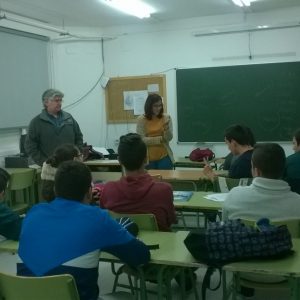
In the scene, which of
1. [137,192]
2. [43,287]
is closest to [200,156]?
[137,192]

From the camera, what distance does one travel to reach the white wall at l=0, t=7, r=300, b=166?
663 centimetres

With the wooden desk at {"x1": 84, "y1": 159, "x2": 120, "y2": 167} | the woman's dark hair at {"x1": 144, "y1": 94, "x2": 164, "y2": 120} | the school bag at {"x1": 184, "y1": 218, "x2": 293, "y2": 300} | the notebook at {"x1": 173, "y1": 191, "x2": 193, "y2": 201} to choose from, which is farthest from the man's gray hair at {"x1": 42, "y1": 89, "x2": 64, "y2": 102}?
the school bag at {"x1": 184, "y1": 218, "x2": 293, "y2": 300}

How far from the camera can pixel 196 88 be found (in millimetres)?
7117

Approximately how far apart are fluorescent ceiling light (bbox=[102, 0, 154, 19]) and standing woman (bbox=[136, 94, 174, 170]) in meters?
1.43

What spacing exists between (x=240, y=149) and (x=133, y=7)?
10.3 feet

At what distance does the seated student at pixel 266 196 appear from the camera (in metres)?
2.35

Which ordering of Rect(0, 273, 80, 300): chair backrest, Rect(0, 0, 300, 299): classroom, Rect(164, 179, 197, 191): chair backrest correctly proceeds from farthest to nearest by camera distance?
Rect(0, 0, 300, 299): classroom → Rect(164, 179, 197, 191): chair backrest → Rect(0, 273, 80, 300): chair backrest

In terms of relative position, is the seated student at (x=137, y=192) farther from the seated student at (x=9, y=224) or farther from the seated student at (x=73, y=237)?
the seated student at (x=73, y=237)

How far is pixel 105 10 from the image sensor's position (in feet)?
20.8

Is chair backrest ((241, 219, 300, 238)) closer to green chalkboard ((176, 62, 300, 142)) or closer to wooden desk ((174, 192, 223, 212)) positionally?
wooden desk ((174, 192, 223, 212))

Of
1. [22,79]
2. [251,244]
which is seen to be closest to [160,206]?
[251,244]

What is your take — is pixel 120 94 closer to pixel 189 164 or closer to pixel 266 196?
pixel 189 164

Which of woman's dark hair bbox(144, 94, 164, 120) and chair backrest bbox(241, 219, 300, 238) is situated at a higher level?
woman's dark hair bbox(144, 94, 164, 120)

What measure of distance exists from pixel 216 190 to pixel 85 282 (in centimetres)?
240
